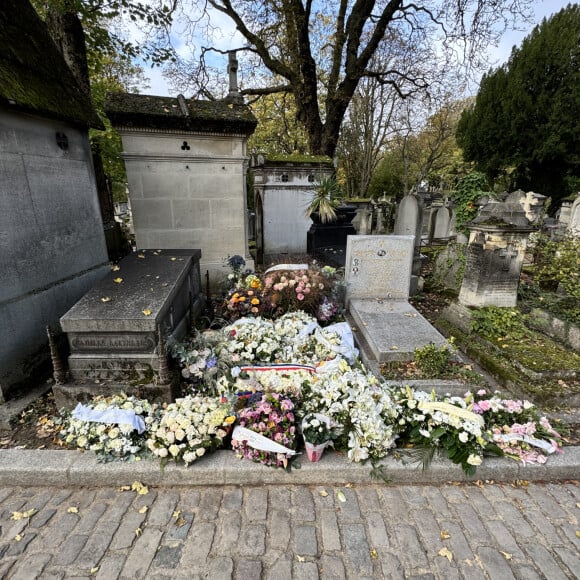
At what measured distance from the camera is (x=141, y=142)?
5.22 m

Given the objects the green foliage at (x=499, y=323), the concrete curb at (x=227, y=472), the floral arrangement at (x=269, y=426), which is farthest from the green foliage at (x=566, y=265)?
the floral arrangement at (x=269, y=426)

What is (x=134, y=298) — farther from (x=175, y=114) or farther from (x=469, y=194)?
(x=469, y=194)

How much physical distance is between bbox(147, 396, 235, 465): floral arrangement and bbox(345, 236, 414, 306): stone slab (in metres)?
3.23

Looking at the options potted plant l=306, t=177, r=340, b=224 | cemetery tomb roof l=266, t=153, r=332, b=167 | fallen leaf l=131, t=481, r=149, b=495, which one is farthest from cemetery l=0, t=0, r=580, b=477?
potted plant l=306, t=177, r=340, b=224

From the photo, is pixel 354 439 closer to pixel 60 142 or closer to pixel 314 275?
pixel 314 275

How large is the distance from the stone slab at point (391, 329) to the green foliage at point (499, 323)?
2.09 ft

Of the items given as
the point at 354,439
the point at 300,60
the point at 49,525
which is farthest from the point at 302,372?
the point at 300,60

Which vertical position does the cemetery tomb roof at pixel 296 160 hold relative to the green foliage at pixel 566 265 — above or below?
above

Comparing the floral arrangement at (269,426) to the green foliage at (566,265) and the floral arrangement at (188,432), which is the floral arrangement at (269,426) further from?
the green foliage at (566,265)

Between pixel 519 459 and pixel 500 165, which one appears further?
pixel 500 165

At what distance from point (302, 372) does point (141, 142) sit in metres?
4.64

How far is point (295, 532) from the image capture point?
2025mm

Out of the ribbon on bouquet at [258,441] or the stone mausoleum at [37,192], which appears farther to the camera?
the stone mausoleum at [37,192]

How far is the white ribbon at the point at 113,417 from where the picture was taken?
2.46m
